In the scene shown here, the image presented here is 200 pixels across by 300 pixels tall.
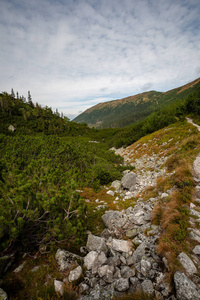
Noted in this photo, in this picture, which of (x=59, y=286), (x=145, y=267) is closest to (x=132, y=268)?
(x=145, y=267)

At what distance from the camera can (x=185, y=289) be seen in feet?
11.6

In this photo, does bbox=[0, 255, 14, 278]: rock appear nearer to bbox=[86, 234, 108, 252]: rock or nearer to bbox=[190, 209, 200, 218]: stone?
bbox=[86, 234, 108, 252]: rock

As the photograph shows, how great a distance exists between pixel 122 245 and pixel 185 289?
3030 mm

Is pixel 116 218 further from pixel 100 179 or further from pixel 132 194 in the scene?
pixel 100 179

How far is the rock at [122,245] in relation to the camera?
19.6 ft

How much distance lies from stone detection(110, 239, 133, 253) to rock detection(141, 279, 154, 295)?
1828 mm

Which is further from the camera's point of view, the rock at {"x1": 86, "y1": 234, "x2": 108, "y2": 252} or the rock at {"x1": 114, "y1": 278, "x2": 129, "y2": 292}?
the rock at {"x1": 86, "y1": 234, "x2": 108, "y2": 252}

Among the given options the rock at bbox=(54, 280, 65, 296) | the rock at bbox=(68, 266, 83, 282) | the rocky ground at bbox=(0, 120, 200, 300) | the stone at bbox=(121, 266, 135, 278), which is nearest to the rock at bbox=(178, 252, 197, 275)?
the rocky ground at bbox=(0, 120, 200, 300)

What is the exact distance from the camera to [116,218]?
8719mm

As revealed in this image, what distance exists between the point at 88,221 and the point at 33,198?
16.0ft

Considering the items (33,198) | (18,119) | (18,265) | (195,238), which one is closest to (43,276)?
(18,265)

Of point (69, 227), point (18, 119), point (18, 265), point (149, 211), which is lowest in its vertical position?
point (149, 211)

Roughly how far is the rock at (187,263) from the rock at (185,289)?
35 centimetres

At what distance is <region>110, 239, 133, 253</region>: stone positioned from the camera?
19.6ft
